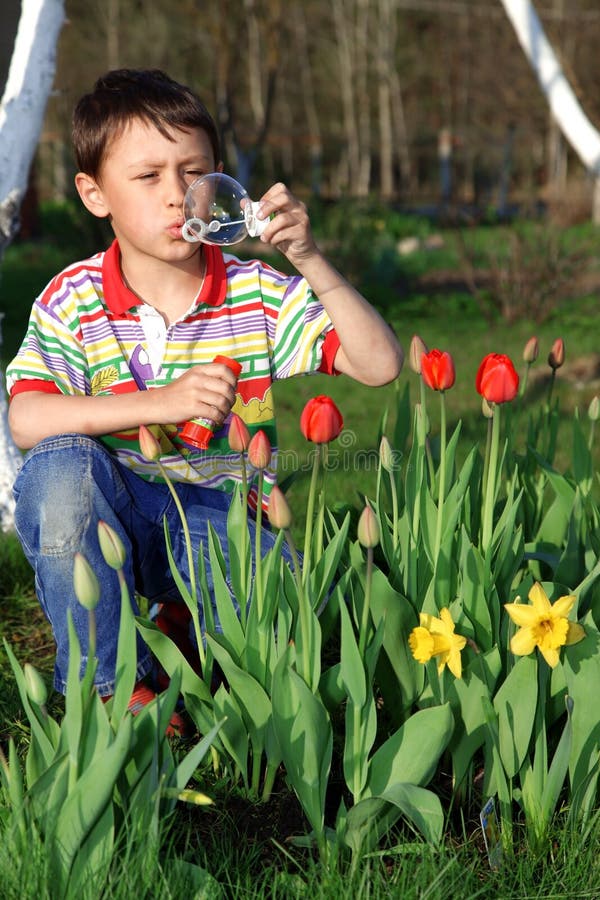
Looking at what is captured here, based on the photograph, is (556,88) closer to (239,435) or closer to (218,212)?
(218,212)

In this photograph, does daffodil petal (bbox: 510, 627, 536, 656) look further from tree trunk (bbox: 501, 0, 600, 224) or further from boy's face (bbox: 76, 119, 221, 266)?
tree trunk (bbox: 501, 0, 600, 224)

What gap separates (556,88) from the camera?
13.9 feet

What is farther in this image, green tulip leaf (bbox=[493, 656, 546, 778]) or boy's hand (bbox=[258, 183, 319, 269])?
boy's hand (bbox=[258, 183, 319, 269])

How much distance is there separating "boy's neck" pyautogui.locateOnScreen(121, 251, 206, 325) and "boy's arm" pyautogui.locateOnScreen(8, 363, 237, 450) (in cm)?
31

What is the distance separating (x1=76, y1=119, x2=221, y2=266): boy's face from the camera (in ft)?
6.09

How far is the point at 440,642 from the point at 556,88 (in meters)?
3.41

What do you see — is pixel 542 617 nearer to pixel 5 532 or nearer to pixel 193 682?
pixel 193 682

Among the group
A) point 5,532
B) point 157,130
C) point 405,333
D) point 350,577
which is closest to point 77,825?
point 350,577

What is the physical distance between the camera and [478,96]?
18.2m

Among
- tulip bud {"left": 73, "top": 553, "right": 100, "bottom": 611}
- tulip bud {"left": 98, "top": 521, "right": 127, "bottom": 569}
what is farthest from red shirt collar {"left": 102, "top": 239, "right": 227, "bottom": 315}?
tulip bud {"left": 73, "top": 553, "right": 100, "bottom": 611}

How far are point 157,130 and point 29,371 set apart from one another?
509mm

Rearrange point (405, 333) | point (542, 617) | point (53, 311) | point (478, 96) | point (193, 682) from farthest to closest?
point (478, 96), point (405, 333), point (53, 311), point (193, 682), point (542, 617)

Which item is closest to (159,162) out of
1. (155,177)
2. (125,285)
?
(155,177)

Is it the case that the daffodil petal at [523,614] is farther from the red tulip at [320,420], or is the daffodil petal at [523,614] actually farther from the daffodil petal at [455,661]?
the red tulip at [320,420]
